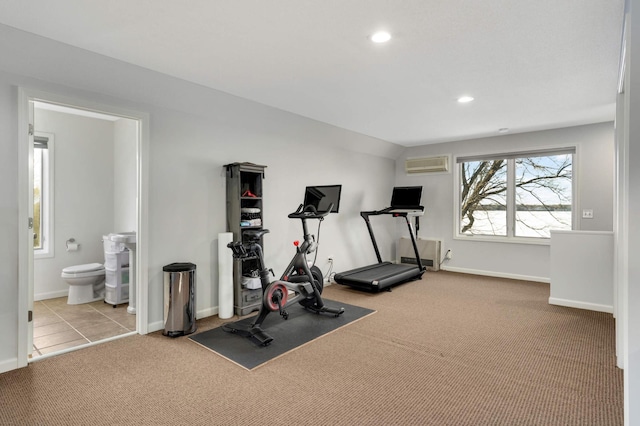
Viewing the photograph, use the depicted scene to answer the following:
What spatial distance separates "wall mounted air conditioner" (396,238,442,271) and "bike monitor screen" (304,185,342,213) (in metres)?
3.17

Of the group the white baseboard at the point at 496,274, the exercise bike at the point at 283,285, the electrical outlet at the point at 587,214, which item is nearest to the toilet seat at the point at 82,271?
the exercise bike at the point at 283,285

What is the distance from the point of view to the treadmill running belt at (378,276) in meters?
5.12

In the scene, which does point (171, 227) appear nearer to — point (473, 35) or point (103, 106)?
point (103, 106)

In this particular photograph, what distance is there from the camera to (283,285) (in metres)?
3.61

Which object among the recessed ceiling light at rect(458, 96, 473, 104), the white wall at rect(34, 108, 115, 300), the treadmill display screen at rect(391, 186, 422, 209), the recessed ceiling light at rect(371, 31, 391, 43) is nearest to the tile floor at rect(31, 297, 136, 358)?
the white wall at rect(34, 108, 115, 300)

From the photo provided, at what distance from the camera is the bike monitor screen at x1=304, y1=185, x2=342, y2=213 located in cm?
446

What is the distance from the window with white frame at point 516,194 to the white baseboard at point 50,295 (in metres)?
6.85

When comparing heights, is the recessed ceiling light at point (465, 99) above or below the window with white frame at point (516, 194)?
above

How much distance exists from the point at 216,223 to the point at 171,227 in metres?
0.55

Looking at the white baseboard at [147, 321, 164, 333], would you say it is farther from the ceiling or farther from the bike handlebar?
the ceiling

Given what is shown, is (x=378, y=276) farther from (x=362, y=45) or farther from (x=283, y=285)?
(x=362, y=45)

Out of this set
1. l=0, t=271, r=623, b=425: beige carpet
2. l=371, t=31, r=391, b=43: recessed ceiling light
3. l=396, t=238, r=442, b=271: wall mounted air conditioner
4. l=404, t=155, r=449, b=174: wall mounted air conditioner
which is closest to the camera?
l=0, t=271, r=623, b=425: beige carpet

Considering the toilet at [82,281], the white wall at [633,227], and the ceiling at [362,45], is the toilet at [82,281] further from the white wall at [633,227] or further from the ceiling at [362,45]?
the white wall at [633,227]

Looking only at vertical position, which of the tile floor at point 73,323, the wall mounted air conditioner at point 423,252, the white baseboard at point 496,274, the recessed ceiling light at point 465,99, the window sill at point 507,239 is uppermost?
the recessed ceiling light at point 465,99
